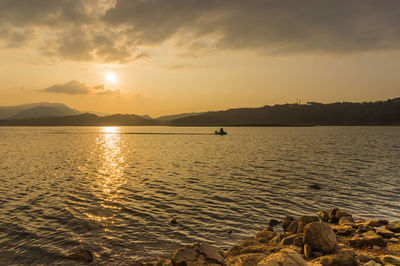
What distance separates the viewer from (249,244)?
13383 millimetres

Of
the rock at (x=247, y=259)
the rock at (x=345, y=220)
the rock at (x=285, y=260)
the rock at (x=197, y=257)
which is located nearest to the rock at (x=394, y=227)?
the rock at (x=345, y=220)

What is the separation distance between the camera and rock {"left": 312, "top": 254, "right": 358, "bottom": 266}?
34.3 ft

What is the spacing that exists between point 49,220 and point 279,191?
19.3m

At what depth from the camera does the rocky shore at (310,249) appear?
396 inches

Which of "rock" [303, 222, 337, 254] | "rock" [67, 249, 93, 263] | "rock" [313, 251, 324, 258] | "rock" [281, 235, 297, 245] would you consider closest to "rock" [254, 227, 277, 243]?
"rock" [281, 235, 297, 245]

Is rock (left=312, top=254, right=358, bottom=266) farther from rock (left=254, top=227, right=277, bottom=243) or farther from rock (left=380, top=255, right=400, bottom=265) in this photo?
rock (left=254, top=227, right=277, bottom=243)

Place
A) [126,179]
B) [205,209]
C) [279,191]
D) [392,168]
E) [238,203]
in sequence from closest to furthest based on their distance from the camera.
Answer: [205,209], [238,203], [279,191], [126,179], [392,168]

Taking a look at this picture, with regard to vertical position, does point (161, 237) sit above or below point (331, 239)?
below

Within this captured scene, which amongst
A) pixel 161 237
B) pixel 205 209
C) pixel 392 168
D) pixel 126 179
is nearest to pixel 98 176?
pixel 126 179

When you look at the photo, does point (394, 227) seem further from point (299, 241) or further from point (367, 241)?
point (299, 241)

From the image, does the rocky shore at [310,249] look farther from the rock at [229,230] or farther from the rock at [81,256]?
the rock at [81,256]

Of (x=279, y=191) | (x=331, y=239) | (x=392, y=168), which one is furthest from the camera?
(x=392, y=168)

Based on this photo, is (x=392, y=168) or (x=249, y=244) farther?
(x=392, y=168)

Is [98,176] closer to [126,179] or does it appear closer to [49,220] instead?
[126,179]
